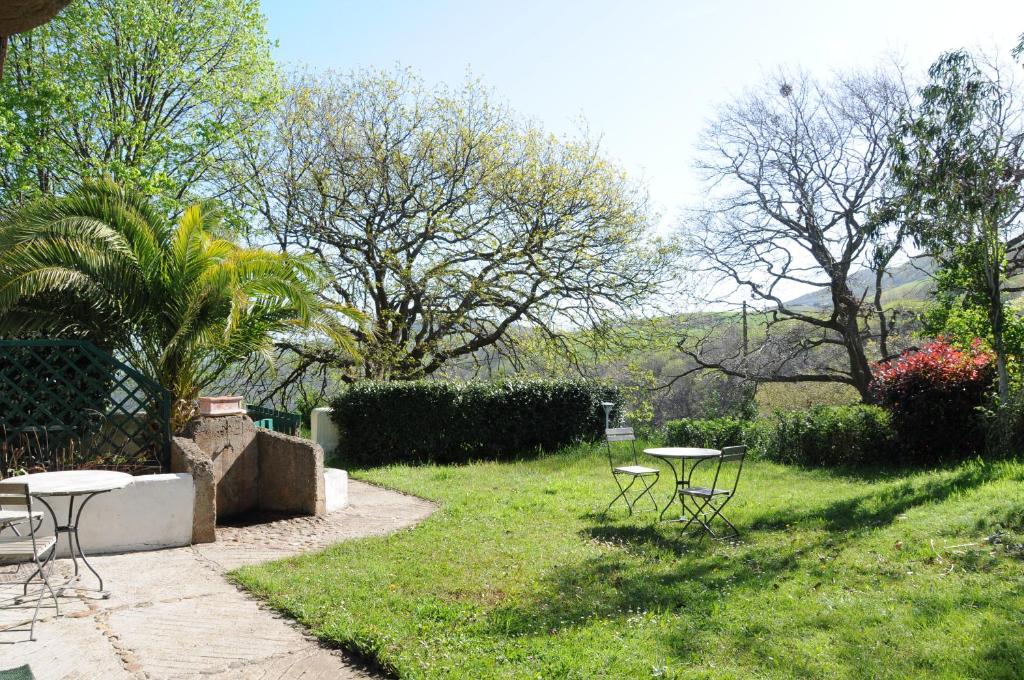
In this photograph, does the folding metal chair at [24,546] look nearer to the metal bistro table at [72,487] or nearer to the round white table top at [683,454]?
the metal bistro table at [72,487]

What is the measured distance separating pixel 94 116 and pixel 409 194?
7226 mm

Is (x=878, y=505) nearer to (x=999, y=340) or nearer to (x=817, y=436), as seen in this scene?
(x=999, y=340)

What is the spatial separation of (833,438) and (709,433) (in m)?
2.57

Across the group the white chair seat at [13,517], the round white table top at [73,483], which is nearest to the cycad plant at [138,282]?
the round white table top at [73,483]

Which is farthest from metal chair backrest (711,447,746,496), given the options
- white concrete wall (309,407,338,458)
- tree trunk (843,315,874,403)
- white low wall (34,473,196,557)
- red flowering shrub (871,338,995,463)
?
tree trunk (843,315,874,403)

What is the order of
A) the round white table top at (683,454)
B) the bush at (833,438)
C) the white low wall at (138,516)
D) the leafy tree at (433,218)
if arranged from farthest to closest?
1. the leafy tree at (433,218)
2. the bush at (833,438)
3. the round white table top at (683,454)
4. the white low wall at (138,516)

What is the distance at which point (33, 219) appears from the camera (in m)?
8.81

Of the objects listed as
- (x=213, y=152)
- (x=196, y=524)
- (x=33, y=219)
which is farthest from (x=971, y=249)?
(x=213, y=152)

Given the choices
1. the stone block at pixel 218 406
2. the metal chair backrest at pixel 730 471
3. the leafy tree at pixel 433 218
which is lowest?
the metal chair backrest at pixel 730 471

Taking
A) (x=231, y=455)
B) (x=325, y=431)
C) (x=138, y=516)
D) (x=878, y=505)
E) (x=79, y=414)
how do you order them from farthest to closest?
(x=325, y=431), (x=231, y=455), (x=878, y=505), (x=79, y=414), (x=138, y=516)

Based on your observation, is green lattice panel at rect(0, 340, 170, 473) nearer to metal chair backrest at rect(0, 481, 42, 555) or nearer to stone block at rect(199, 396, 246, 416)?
stone block at rect(199, 396, 246, 416)

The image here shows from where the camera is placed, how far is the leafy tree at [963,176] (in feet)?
34.0

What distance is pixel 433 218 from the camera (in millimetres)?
17703

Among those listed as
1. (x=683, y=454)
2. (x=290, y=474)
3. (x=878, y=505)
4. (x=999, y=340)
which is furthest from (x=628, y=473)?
(x=999, y=340)
